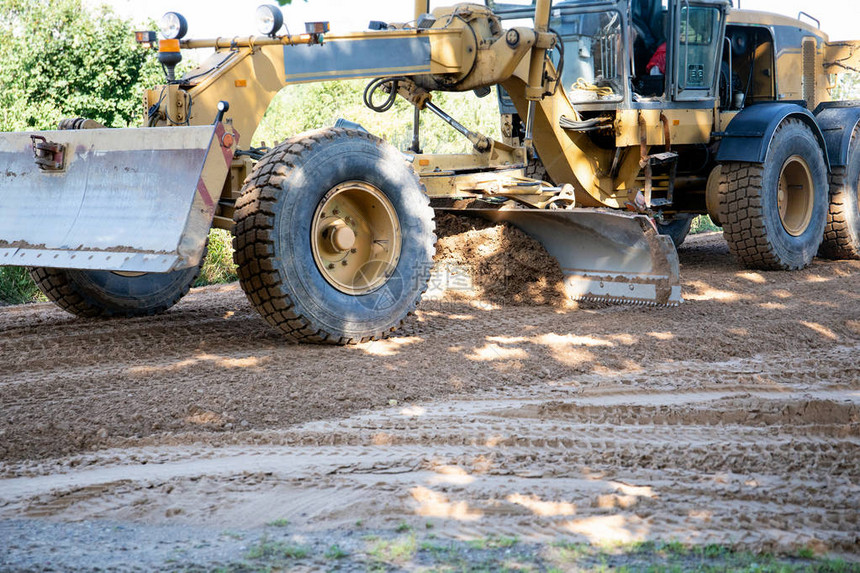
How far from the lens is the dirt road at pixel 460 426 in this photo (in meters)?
3.23

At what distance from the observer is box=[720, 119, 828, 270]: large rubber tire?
8.77m

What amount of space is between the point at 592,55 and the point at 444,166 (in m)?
1.82

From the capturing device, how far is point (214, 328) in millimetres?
6656

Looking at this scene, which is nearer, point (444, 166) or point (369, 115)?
point (444, 166)

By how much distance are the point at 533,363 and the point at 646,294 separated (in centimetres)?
187

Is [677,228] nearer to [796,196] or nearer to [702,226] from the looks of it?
[796,196]

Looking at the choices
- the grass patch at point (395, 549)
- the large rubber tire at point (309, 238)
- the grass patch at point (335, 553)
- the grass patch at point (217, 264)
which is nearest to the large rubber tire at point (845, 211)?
the large rubber tire at point (309, 238)

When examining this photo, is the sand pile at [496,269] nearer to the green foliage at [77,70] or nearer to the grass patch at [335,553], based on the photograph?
the grass patch at [335,553]

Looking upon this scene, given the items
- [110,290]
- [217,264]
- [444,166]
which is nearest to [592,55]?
[444,166]

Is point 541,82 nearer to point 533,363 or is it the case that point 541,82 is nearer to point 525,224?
point 525,224

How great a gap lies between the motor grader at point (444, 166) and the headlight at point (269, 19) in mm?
13

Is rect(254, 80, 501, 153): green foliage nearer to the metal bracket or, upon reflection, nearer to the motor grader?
the motor grader

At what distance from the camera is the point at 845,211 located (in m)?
9.88

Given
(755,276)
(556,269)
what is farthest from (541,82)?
(755,276)
